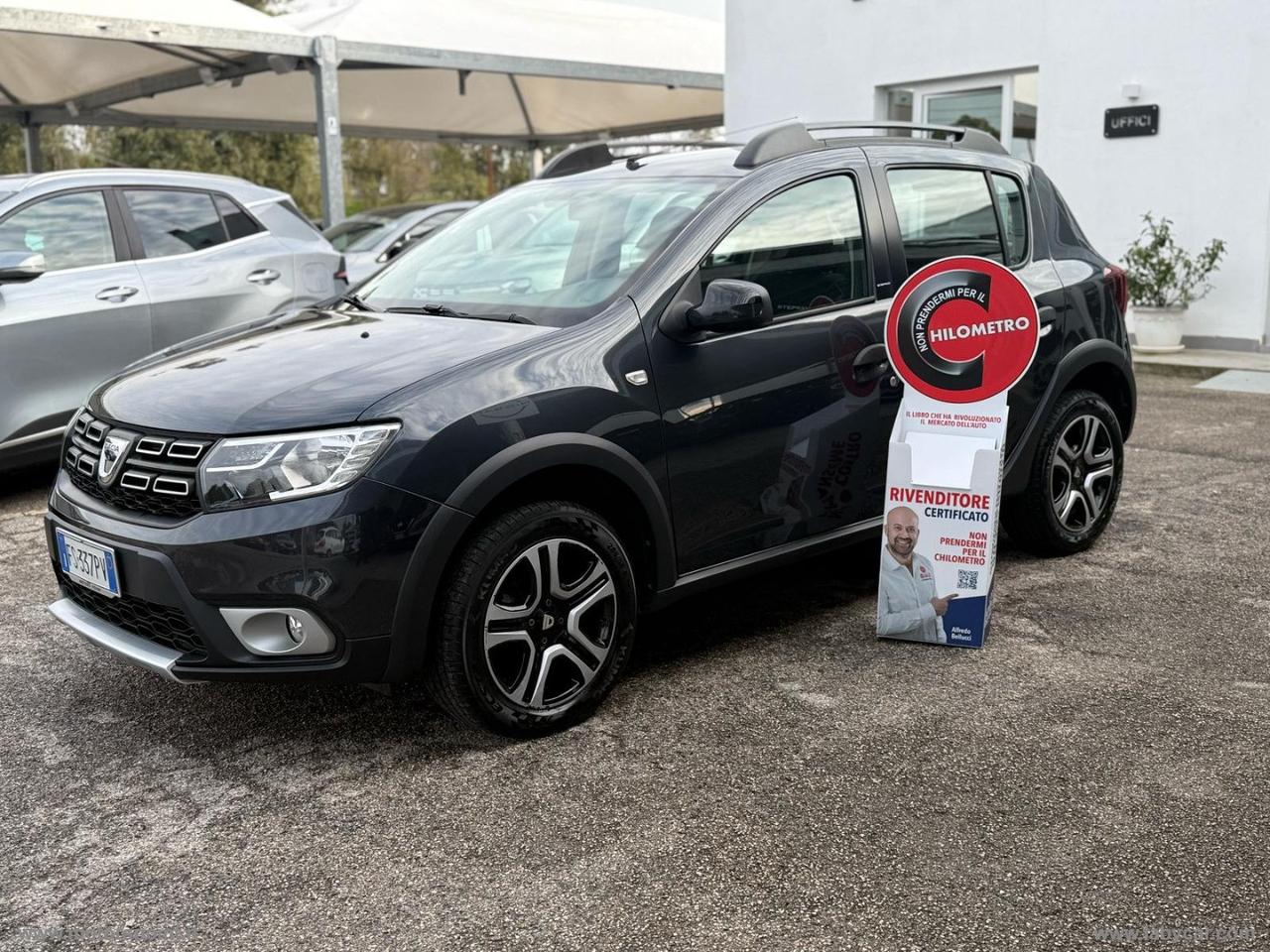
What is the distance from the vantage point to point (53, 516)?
351 cm

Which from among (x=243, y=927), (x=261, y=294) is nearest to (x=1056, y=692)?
(x=243, y=927)

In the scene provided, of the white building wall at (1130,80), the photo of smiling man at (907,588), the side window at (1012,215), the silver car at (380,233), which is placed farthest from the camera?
the silver car at (380,233)

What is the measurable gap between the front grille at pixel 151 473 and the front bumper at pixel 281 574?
2.3 inches

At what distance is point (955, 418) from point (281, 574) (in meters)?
2.13

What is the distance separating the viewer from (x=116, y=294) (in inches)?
242

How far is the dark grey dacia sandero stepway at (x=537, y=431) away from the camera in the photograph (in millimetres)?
3016

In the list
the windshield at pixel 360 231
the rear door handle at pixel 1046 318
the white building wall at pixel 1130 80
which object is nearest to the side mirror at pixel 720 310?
the rear door handle at pixel 1046 318

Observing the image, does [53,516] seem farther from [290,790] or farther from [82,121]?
[82,121]

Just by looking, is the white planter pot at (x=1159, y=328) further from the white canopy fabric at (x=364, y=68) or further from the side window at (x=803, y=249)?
the side window at (x=803, y=249)

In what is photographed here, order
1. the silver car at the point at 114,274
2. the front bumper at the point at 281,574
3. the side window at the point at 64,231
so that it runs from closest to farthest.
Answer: the front bumper at the point at 281,574, the silver car at the point at 114,274, the side window at the point at 64,231

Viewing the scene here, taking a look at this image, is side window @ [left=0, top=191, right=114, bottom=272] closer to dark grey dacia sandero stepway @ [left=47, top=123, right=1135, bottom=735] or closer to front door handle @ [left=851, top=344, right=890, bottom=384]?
dark grey dacia sandero stepway @ [left=47, top=123, right=1135, bottom=735]

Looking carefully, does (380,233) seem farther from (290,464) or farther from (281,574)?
(281,574)

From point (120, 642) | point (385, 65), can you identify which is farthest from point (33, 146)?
point (120, 642)

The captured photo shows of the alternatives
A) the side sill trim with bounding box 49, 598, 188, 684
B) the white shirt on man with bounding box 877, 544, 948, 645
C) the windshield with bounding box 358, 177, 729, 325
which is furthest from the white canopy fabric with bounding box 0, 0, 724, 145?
the white shirt on man with bounding box 877, 544, 948, 645
